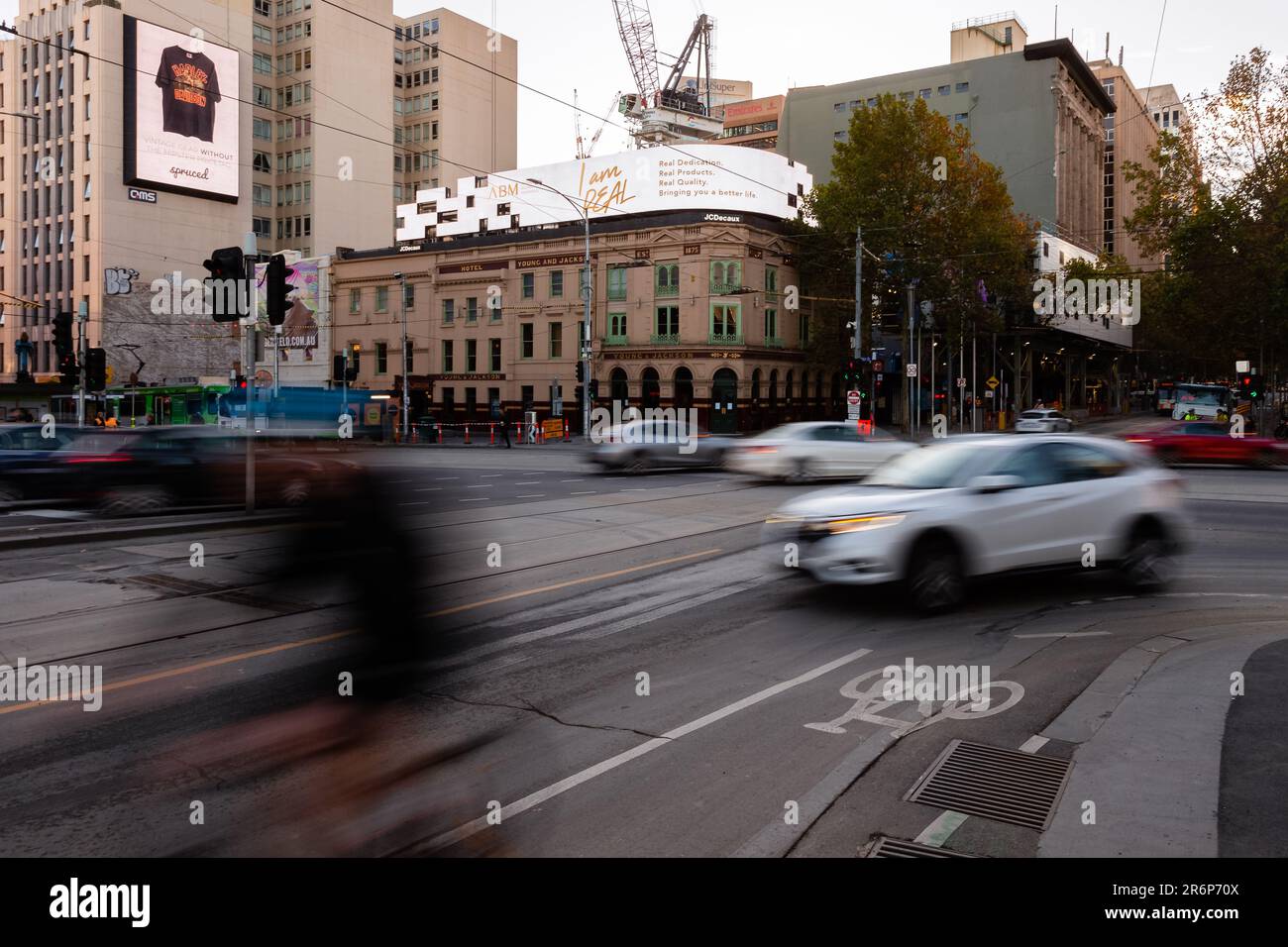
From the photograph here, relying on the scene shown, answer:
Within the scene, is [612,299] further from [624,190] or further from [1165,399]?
[1165,399]

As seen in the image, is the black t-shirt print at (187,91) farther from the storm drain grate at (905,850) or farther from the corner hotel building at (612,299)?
the storm drain grate at (905,850)

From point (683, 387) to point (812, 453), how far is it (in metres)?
31.1

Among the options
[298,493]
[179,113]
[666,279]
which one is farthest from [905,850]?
[179,113]

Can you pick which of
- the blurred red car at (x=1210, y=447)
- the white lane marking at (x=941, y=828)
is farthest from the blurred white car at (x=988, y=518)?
the blurred red car at (x=1210, y=447)

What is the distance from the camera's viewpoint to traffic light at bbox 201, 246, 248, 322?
47.7 feet

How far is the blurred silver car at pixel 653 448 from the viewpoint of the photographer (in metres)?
25.5

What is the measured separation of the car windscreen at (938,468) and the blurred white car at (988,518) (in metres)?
0.01

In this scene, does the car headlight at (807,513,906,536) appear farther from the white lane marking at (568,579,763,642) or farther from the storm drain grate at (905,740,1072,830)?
the storm drain grate at (905,740,1072,830)

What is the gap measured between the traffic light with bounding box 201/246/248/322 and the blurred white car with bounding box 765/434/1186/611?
9.02 meters

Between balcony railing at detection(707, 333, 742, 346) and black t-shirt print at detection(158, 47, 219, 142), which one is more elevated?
black t-shirt print at detection(158, 47, 219, 142)

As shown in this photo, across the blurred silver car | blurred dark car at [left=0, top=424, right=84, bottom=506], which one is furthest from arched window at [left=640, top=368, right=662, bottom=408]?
blurred dark car at [left=0, top=424, right=84, bottom=506]
